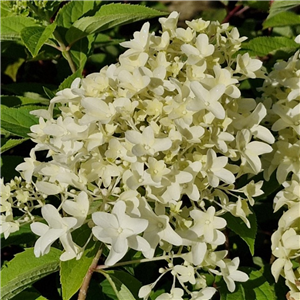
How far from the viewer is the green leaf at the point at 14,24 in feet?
5.65

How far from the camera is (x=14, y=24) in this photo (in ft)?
5.67

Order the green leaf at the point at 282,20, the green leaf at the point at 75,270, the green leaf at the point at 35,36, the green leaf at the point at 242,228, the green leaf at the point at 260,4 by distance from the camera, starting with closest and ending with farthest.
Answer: the green leaf at the point at 75,270 → the green leaf at the point at 242,228 → the green leaf at the point at 35,36 → the green leaf at the point at 282,20 → the green leaf at the point at 260,4

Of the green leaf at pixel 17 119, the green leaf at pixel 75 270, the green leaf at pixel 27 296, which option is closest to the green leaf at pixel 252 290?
the green leaf at pixel 75 270

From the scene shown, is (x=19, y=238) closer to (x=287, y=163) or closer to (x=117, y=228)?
(x=117, y=228)

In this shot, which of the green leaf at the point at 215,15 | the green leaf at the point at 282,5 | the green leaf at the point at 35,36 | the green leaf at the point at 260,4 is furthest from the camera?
the green leaf at the point at 215,15

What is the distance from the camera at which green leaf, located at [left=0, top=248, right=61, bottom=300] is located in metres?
1.42

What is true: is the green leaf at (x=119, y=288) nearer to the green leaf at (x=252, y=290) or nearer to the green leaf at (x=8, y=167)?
the green leaf at (x=252, y=290)

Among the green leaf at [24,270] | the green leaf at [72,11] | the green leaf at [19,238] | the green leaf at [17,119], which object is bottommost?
the green leaf at [19,238]

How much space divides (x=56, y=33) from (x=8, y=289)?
0.89 meters

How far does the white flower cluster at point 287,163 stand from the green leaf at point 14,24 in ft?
2.73

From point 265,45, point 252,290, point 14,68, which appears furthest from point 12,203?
point 14,68

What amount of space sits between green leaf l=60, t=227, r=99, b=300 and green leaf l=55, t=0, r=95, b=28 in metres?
0.83

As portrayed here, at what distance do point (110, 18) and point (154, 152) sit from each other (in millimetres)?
642

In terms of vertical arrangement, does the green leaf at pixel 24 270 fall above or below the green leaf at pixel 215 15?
below
